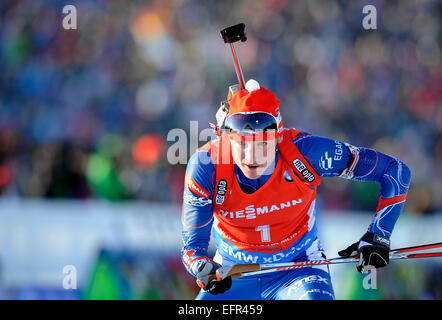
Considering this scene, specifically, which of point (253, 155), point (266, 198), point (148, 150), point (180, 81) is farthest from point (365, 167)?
point (180, 81)

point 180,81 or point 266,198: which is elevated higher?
point 180,81

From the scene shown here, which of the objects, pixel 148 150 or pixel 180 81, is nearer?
pixel 148 150

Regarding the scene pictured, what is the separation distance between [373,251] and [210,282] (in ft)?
3.24

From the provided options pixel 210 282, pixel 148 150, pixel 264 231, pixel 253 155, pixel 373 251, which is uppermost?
pixel 148 150

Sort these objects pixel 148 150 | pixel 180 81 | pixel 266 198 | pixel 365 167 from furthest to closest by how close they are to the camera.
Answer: pixel 180 81 → pixel 148 150 → pixel 365 167 → pixel 266 198

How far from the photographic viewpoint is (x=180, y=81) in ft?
24.4

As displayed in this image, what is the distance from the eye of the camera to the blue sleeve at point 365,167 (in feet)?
12.5

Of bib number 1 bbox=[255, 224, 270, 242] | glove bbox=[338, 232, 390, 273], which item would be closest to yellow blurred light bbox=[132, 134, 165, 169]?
bib number 1 bbox=[255, 224, 270, 242]

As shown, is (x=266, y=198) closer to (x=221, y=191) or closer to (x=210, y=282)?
(x=221, y=191)

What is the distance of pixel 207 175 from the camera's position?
367cm

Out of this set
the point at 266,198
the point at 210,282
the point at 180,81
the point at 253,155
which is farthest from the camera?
the point at 180,81

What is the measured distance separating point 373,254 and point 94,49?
17.1 feet
